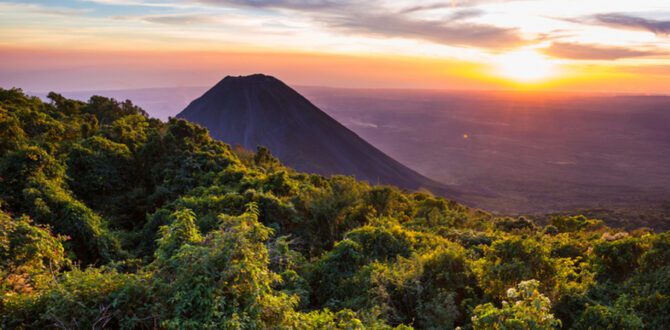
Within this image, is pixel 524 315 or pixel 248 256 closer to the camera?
pixel 524 315

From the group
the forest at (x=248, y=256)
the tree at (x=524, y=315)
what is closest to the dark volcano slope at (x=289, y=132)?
the forest at (x=248, y=256)

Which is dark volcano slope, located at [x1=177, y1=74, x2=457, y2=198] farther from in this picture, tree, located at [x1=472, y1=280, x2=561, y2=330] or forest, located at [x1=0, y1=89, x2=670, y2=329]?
tree, located at [x1=472, y1=280, x2=561, y2=330]

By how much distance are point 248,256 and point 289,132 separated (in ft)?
360

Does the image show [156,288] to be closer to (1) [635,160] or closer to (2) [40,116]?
(2) [40,116]

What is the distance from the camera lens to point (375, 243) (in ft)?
45.5

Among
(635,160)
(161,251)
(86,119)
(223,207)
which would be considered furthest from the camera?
(635,160)

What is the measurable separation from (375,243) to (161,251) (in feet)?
28.8

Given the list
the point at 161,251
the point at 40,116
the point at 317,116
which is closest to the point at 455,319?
the point at 161,251

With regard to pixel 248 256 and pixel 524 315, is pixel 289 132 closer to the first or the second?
pixel 248 256

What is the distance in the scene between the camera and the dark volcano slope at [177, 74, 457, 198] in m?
100

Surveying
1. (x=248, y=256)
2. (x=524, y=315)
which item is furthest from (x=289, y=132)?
(x=524, y=315)

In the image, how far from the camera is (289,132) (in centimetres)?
11425

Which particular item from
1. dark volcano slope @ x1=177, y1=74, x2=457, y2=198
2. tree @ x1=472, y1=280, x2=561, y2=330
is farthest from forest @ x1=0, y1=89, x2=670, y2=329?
dark volcano slope @ x1=177, y1=74, x2=457, y2=198

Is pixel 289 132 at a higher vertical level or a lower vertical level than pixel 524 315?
lower
